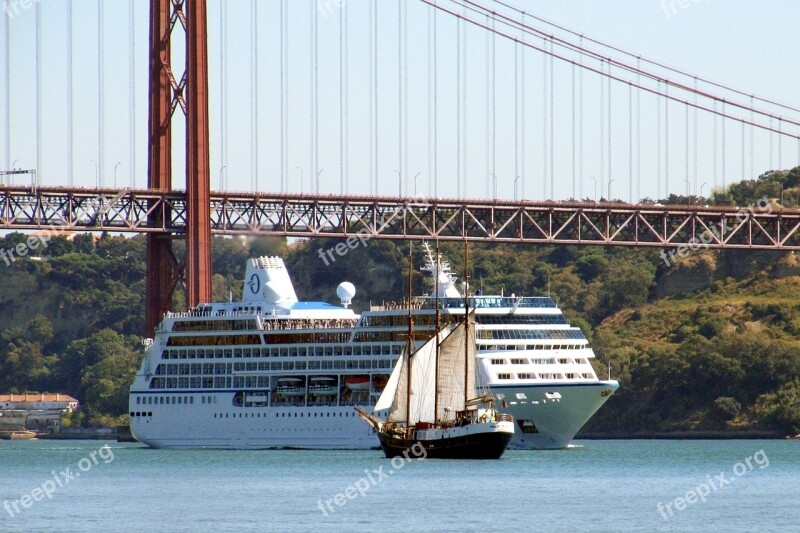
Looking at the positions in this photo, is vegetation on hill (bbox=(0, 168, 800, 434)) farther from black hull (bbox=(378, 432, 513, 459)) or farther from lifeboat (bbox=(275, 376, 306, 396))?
black hull (bbox=(378, 432, 513, 459))

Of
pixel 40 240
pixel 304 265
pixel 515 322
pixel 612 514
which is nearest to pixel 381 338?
pixel 515 322

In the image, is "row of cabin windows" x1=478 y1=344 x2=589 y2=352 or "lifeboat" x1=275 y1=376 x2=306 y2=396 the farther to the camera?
"lifeboat" x1=275 y1=376 x2=306 y2=396

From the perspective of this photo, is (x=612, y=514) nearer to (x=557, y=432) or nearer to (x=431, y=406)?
(x=431, y=406)

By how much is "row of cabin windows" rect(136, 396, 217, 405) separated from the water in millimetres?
5836

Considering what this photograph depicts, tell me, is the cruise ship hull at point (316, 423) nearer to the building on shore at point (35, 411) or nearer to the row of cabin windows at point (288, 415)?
the row of cabin windows at point (288, 415)

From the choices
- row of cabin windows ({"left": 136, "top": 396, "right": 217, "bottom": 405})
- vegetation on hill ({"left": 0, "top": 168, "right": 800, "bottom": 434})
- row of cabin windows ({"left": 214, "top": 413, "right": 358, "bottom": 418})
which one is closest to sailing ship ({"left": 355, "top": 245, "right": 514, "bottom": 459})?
row of cabin windows ({"left": 214, "top": 413, "right": 358, "bottom": 418})

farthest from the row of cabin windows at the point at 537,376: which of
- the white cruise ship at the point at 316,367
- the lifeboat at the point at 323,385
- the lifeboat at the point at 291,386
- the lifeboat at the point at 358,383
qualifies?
the lifeboat at the point at 291,386

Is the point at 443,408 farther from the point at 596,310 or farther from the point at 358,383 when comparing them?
the point at 596,310

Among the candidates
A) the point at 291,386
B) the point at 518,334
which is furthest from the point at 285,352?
the point at 518,334

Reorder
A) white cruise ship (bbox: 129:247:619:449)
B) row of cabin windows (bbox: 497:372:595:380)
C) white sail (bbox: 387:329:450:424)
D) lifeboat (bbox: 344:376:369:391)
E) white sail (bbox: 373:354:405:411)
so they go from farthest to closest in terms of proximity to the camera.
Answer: lifeboat (bbox: 344:376:369:391), white cruise ship (bbox: 129:247:619:449), row of cabin windows (bbox: 497:372:595:380), white sail (bbox: 373:354:405:411), white sail (bbox: 387:329:450:424)

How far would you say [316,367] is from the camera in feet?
256

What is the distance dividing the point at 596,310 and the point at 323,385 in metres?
52.0

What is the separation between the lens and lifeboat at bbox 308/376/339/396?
76938mm

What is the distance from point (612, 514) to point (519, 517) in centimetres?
237
